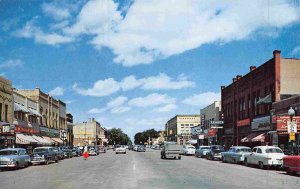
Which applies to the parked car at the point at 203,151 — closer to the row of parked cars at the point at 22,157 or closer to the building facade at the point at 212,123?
the building facade at the point at 212,123

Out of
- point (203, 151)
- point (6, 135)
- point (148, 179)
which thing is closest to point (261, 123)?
point (203, 151)

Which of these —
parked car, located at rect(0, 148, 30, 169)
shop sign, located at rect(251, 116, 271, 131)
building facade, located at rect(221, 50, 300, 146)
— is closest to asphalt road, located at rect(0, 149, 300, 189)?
parked car, located at rect(0, 148, 30, 169)

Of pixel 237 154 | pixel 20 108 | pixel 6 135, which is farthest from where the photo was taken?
pixel 20 108

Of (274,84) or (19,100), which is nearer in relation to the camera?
(274,84)

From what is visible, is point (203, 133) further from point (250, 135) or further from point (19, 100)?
point (19, 100)

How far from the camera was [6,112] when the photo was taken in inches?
1822

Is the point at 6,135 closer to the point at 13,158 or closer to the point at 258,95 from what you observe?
the point at 13,158

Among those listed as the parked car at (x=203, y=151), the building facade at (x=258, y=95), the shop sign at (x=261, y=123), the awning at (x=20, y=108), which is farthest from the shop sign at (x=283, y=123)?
the awning at (x=20, y=108)

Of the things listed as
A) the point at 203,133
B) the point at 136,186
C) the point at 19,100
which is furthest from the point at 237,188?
the point at 203,133

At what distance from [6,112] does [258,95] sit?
92.5ft

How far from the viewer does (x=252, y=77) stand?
50.4 m

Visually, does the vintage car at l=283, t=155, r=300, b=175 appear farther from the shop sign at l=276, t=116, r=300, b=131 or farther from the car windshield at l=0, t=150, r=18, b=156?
the car windshield at l=0, t=150, r=18, b=156

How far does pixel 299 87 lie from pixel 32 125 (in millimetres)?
34648

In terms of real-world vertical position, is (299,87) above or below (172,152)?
above
